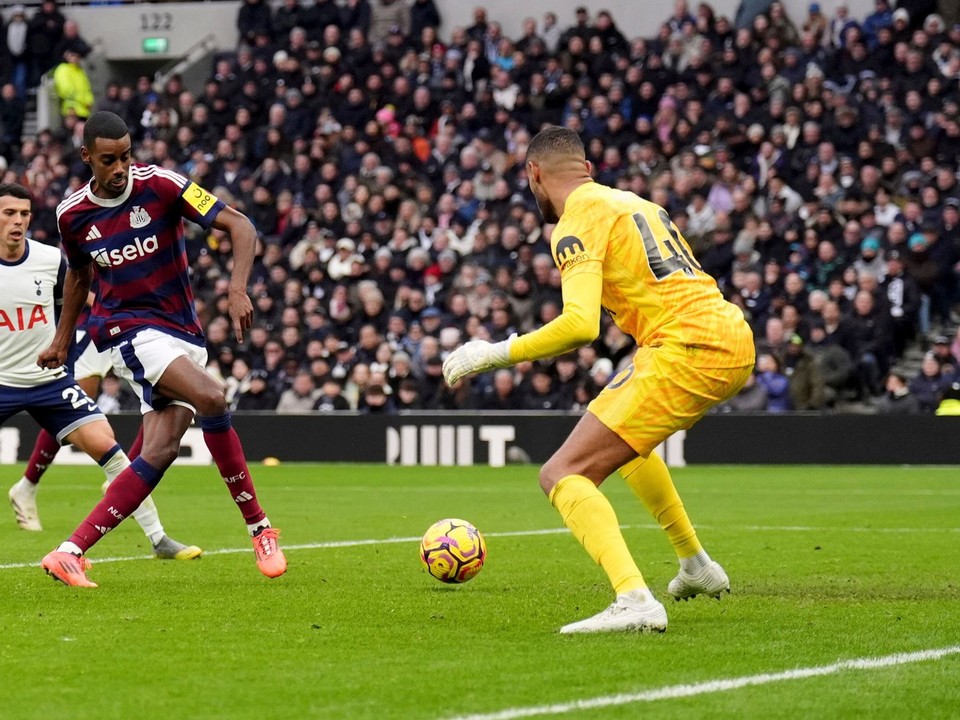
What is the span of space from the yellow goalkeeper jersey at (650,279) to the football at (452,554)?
1.70 m

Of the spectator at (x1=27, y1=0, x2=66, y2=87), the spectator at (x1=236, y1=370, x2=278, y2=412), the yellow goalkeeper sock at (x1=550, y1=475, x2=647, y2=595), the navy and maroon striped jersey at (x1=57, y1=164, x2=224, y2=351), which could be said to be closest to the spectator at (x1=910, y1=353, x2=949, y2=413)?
the spectator at (x1=236, y1=370, x2=278, y2=412)

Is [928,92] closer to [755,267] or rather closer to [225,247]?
[755,267]

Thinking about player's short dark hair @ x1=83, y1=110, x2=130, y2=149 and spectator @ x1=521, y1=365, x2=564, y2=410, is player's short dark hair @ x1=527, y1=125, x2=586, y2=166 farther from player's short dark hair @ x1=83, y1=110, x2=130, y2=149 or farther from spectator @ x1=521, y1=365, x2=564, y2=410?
spectator @ x1=521, y1=365, x2=564, y2=410

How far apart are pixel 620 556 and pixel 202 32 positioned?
27.0 meters

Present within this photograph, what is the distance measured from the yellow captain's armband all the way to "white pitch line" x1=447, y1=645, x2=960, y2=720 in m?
4.16

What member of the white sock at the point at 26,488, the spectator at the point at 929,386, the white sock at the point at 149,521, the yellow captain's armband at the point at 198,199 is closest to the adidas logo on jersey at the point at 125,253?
the yellow captain's armband at the point at 198,199

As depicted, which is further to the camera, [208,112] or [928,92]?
[208,112]

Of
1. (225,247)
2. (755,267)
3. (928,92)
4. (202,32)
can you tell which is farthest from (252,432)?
(202,32)

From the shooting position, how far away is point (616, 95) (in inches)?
987

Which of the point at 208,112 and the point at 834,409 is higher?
the point at 208,112

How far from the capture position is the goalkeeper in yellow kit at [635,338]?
646 cm

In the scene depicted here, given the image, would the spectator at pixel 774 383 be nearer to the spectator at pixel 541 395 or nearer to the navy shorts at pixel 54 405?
the spectator at pixel 541 395

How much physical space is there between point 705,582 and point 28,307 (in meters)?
5.90

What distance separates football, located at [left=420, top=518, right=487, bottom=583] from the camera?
26.6 feet
